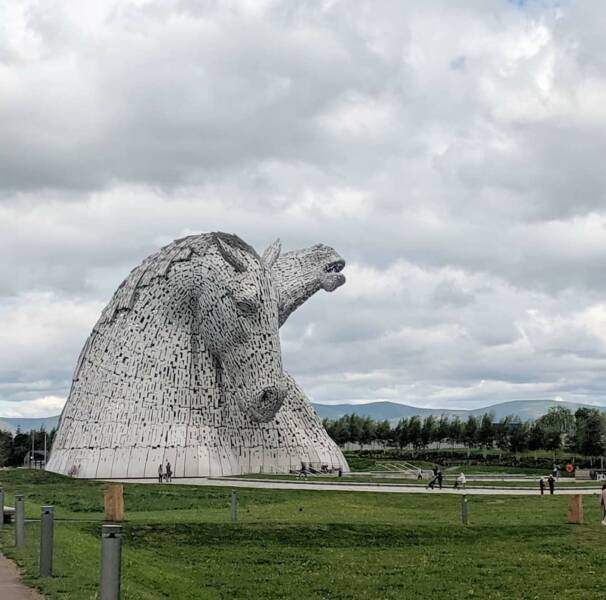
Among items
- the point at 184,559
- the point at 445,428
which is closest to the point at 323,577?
the point at 184,559

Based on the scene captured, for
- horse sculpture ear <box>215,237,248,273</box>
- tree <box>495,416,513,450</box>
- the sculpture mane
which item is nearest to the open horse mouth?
the sculpture mane

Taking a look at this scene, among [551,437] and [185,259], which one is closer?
[185,259]

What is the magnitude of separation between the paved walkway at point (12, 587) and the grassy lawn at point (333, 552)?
159 mm

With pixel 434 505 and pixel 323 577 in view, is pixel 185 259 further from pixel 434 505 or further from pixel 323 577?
pixel 323 577

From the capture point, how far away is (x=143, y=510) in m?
24.5

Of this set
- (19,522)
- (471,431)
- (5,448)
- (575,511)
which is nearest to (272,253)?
(575,511)

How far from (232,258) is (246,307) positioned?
2734 mm

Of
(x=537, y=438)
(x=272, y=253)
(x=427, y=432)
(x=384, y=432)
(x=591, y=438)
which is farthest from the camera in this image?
(x=384, y=432)

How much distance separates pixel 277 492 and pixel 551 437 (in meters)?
57.7

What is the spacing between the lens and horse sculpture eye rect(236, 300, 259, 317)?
4022cm

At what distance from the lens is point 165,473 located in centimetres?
3944

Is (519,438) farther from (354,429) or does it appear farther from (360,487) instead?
(360,487)

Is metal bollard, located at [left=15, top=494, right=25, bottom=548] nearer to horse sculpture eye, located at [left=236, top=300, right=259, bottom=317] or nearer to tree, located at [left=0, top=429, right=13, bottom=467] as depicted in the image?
horse sculpture eye, located at [left=236, top=300, right=259, bottom=317]

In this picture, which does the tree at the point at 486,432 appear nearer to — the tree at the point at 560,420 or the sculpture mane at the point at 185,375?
the tree at the point at 560,420
